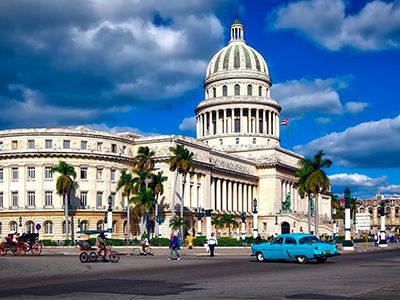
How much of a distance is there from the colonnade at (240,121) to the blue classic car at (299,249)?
294 ft

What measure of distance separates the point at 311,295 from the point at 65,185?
60.5 m

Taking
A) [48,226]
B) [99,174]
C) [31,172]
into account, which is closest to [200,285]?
[48,226]

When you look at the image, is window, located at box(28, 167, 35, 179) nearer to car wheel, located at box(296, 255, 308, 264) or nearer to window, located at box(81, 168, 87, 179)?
window, located at box(81, 168, 87, 179)

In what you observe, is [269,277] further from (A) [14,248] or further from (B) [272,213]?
(B) [272,213]

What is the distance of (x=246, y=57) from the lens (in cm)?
12794

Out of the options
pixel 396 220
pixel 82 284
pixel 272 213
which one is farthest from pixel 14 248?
pixel 396 220

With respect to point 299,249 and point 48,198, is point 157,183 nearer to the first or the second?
point 48,198

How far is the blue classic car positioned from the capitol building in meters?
37.3

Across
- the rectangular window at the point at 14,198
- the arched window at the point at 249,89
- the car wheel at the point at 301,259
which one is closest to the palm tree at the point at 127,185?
the rectangular window at the point at 14,198

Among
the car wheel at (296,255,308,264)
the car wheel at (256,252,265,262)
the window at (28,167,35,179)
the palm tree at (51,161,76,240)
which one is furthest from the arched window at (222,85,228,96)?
the car wheel at (296,255,308,264)

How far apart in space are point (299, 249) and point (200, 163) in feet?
196

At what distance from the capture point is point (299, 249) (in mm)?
33031

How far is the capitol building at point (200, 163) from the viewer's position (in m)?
79.6

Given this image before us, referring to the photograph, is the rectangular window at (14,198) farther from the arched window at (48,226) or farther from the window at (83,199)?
the window at (83,199)
